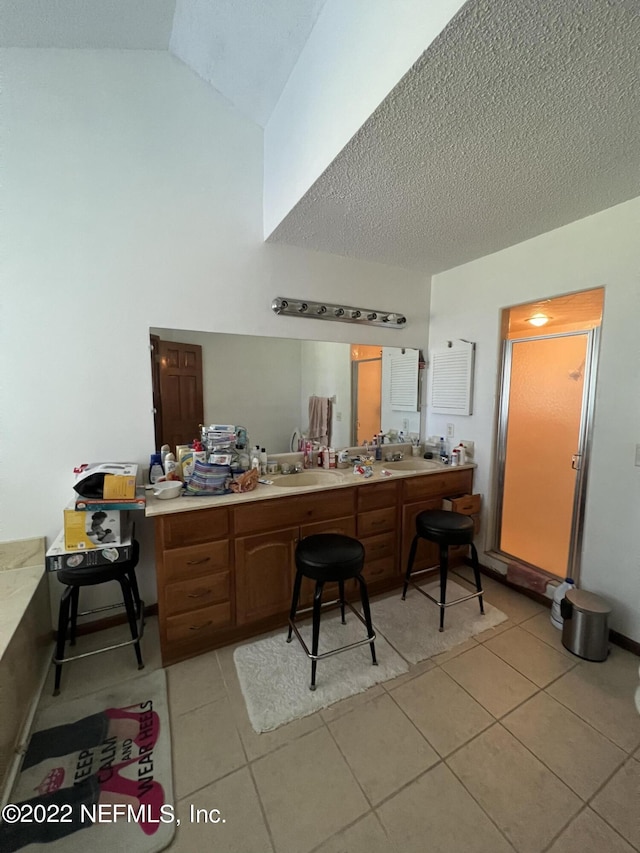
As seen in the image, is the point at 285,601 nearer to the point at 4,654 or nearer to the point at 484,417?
the point at 4,654

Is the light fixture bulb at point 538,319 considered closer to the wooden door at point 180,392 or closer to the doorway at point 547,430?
the doorway at point 547,430

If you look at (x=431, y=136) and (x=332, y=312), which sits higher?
(x=431, y=136)

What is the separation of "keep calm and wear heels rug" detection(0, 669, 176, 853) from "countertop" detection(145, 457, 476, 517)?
0.89 metres

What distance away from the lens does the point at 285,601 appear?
2.03 meters

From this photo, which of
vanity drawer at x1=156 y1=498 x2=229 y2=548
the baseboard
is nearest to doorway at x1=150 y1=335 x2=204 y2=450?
vanity drawer at x1=156 y1=498 x2=229 y2=548

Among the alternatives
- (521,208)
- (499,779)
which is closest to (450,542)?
(499,779)

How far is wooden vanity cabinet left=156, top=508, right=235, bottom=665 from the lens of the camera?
5.59 ft

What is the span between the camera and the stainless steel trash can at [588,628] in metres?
1.81

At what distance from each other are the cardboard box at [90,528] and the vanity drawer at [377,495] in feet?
4.60

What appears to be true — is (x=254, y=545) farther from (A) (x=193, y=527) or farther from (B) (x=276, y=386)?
(B) (x=276, y=386)

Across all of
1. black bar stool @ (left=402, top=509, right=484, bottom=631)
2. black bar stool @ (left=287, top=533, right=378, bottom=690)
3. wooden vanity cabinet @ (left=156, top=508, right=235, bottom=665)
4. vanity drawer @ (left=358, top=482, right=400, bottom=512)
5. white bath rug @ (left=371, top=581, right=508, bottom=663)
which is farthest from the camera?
vanity drawer @ (left=358, top=482, right=400, bottom=512)

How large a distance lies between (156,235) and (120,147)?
A: 0.46 metres

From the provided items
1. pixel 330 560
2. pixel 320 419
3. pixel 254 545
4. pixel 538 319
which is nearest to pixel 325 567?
pixel 330 560

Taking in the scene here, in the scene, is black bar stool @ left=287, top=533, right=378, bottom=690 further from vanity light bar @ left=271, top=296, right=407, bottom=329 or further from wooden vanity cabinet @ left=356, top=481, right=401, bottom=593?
vanity light bar @ left=271, top=296, right=407, bottom=329
